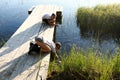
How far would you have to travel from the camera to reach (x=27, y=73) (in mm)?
5387

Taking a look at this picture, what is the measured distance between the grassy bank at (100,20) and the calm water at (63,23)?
1.31ft

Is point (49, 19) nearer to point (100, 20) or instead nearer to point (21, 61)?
point (21, 61)

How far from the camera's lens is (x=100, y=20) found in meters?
13.0

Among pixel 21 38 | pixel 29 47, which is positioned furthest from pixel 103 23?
pixel 29 47

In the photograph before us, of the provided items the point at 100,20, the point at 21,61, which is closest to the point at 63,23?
the point at 100,20

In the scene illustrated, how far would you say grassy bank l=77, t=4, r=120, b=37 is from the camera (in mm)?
12273

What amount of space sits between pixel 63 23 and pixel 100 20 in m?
1.62

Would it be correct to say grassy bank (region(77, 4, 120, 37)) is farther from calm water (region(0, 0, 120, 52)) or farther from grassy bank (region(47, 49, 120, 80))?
grassy bank (region(47, 49, 120, 80))

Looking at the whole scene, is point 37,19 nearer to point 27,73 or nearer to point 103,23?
point 103,23

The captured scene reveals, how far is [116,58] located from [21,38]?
2.84 m

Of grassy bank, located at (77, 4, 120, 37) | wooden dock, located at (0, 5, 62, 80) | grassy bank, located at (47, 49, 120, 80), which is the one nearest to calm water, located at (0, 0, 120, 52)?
grassy bank, located at (77, 4, 120, 37)

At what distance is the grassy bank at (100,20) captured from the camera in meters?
12.3

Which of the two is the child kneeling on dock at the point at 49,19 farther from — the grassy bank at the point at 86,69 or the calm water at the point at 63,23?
the grassy bank at the point at 86,69

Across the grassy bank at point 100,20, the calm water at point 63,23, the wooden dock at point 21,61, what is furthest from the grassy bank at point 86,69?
the grassy bank at point 100,20
